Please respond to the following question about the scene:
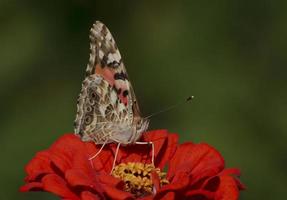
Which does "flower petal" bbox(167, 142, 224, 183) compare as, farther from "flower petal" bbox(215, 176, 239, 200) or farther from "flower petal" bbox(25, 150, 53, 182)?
"flower petal" bbox(25, 150, 53, 182)

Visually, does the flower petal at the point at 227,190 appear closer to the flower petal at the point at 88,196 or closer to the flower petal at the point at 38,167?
the flower petal at the point at 88,196

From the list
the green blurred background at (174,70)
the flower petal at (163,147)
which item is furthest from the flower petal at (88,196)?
the green blurred background at (174,70)

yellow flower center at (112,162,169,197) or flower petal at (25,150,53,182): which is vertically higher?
flower petal at (25,150,53,182)

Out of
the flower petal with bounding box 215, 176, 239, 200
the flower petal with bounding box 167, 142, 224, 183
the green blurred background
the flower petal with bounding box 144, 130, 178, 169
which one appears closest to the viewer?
the flower petal with bounding box 215, 176, 239, 200

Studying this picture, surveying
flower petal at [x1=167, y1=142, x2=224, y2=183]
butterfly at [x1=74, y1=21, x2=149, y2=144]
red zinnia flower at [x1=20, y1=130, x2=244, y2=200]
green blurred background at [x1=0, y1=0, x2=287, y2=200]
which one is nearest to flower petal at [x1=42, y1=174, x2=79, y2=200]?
red zinnia flower at [x1=20, y1=130, x2=244, y2=200]

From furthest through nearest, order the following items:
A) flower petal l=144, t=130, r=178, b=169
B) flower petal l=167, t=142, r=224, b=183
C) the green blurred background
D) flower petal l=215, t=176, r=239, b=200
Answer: the green blurred background
flower petal l=144, t=130, r=178, b=169
flower petal l=167, t=142, r=224, b=183
flower petal l=215, t=176, r=239, b=200

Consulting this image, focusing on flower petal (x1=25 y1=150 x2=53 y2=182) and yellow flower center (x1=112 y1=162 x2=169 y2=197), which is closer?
flower petal (x1=25 y1=150 x2=53 y2=182)

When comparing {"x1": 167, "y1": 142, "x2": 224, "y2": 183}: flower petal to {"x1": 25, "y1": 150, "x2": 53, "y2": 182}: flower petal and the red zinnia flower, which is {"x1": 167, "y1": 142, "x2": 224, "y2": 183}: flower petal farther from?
{"x1": 25, "y1": 150, "x2": 53, "y2": 182}: flower petal
